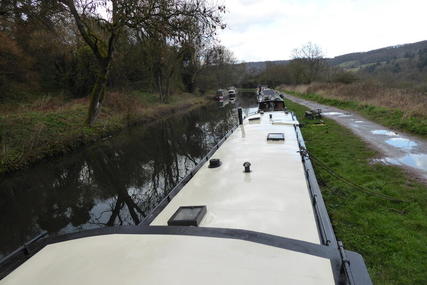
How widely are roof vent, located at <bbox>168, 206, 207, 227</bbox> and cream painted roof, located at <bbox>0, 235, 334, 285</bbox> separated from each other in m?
0.40

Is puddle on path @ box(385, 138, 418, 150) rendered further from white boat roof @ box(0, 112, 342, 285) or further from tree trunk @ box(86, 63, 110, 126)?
tree trunk @ box(86, 63, 110, 126)

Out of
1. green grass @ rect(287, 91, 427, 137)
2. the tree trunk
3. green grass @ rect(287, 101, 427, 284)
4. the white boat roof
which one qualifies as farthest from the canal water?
green grass @ rect(287, 91, 427, 137)

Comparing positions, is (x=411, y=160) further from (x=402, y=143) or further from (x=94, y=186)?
(x=94, y=186)

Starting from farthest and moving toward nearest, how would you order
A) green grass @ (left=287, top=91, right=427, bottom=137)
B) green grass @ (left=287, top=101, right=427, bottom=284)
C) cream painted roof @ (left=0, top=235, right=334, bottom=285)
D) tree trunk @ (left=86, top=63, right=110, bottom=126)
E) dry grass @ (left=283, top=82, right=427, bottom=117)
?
tree trunk @ (left=86, top=63, right=110, bottom=126), dry grass @ (left=283, top=82, right=427, bottom=117), green grass @ (left=287, top=91, right=427, bottom=137), green grass @ (left=287, top=101, right=427, bottom=284), cream painted roof @ (left=0, top=235, right=334, bottom=285)

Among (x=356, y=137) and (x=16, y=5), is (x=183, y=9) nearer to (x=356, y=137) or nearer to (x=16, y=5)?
(x=16, y=5)

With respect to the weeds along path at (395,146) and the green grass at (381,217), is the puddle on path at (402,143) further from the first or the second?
the green grass at (381,217)

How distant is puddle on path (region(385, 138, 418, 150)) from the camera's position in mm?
7771

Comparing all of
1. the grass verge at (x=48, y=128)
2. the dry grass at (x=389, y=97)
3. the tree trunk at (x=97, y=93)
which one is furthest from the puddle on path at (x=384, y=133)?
the grass verge at (x=48, y=128)

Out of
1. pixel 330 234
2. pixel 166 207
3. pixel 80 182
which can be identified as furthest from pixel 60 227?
pixel 330 234

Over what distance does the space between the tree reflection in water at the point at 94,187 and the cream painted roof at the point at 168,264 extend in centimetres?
384

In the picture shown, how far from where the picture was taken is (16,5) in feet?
29.4

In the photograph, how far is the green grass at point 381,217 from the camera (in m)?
3.18

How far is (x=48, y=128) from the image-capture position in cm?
1177

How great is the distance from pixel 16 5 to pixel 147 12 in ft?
15.5
